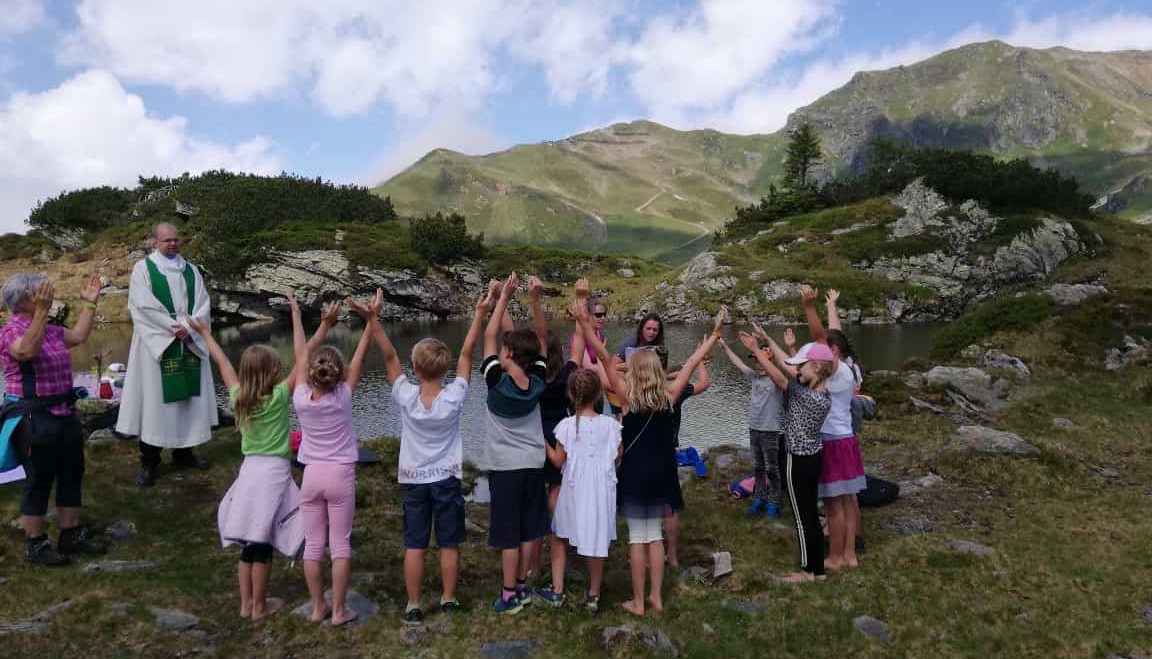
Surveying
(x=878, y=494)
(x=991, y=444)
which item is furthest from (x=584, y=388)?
(x=991, y=444)

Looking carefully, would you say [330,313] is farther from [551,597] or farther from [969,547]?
[969,547]

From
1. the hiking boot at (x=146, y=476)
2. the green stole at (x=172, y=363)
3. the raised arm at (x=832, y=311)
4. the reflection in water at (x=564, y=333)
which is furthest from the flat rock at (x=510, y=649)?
the reflection in water at (x=564, y=333)

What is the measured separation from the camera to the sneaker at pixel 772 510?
1025 cm

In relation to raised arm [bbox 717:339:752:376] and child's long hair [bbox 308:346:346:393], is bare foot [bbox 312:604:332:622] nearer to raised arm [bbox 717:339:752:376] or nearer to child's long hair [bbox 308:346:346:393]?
child's long hair [bbox 308:346:346:393]

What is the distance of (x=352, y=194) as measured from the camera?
110 meters

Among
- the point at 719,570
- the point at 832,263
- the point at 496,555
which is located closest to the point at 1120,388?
the point at 719,570

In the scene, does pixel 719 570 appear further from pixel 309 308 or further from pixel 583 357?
pixel 309 308

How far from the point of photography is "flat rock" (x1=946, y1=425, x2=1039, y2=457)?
1259 centimetres

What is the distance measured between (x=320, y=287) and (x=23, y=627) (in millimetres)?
71885

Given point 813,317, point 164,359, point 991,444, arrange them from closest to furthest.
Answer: point 813,317
point 164,359
point 991,444

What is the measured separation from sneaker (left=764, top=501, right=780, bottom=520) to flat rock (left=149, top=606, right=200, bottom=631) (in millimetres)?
8002

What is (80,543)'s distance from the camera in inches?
295

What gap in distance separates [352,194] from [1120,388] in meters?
109

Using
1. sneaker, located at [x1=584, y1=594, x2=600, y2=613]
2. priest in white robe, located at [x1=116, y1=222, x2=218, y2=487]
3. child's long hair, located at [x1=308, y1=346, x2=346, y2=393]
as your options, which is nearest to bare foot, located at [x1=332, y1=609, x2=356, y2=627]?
child's long hair, located at [x1=308, y1=346, x2=346, y2=393]
